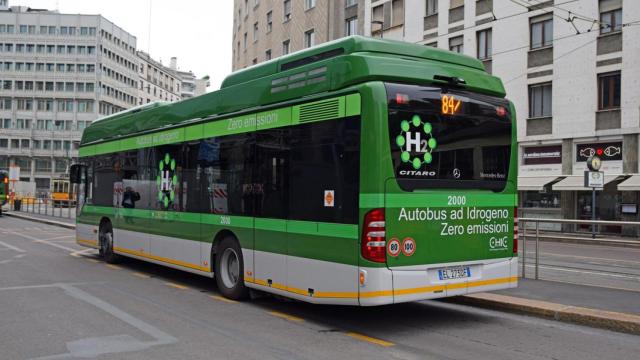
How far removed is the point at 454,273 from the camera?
7.03m

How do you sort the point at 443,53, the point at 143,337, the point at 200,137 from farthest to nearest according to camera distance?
the point at 200,137 < the point at 443,53 < the point at 143,337

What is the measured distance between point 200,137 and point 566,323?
231 inches

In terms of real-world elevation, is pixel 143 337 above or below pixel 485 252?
below

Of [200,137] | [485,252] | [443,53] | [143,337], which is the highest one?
[443,53]

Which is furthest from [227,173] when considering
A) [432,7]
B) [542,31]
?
[432,7]

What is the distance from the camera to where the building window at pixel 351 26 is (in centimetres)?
3931

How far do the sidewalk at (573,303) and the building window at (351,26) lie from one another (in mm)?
31656

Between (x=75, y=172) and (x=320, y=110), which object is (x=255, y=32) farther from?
(x=320, y=110)

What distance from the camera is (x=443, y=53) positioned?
7.66 metres

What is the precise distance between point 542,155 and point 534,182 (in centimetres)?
134

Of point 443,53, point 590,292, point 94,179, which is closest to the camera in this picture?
point 443,53

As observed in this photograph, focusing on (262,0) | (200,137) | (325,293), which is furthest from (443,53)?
(262,0)

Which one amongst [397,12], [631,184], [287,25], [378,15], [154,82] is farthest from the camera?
[154,82]

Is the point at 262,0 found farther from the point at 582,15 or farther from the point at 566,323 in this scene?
the point at 566,323
